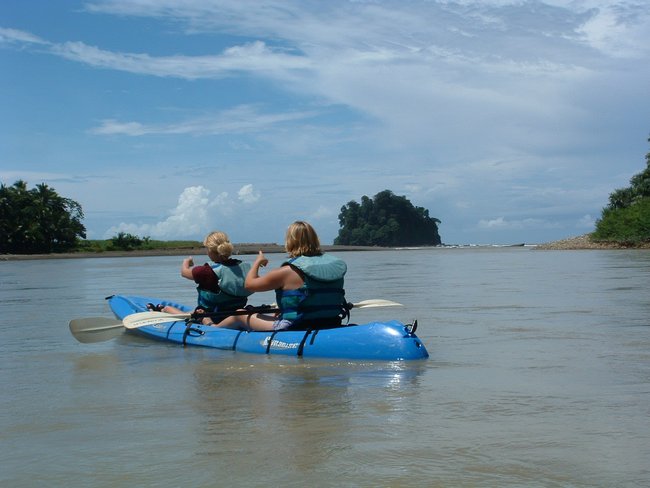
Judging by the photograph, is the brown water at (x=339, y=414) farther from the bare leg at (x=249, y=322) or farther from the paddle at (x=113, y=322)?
the bare leg at (x=249, y=322)

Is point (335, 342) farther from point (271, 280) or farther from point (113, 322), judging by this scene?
point (113, 322)

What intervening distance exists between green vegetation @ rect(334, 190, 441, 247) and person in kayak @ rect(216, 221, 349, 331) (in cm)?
12961

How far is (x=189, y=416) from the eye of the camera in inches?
215

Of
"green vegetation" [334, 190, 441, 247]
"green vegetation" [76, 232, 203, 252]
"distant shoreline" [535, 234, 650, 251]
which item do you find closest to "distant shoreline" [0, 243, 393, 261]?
"green vegetation" [76, 232, 203, 252]

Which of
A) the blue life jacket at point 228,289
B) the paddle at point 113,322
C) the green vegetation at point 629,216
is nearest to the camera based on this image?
the blue life jacket at point 228,289

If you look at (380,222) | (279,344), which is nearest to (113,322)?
(279,344)

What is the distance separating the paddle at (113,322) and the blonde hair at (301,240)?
153 cm

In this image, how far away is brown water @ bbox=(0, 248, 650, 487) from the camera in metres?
4.07

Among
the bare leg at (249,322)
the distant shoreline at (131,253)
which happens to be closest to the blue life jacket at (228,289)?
the bare leg at (249,322)

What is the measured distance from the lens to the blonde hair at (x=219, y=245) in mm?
9117

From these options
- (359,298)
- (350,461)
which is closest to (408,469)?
(350,461)

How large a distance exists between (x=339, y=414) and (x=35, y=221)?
2536 inches

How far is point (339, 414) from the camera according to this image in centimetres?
536

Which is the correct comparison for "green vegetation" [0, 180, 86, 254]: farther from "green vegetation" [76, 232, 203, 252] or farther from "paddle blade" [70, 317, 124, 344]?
"paddle blade" [70, 317, 124, 344]
